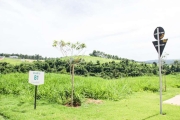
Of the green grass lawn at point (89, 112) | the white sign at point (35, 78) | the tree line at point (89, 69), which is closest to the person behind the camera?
the green grass lawn at point (89, 112)

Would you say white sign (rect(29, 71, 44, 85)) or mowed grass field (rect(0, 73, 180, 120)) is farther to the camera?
white sign (rect(29, 71, 44, 85))

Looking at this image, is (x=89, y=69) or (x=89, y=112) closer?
(x=89, y=112)

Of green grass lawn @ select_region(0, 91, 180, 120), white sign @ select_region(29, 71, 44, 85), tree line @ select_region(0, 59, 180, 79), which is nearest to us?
green grass lawn @ select_region(0, 91, 180, 120)

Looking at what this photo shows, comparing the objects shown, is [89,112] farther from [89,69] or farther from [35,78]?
[89,69]

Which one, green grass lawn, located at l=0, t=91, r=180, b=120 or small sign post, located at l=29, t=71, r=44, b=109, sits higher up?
small sign post, located at l=29, t=71, r=44, b=109

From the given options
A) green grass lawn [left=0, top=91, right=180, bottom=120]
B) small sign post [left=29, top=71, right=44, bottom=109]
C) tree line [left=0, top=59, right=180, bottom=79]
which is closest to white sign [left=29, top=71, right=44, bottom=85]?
small sign post [left=29, top=71, right=44, bottom=109]

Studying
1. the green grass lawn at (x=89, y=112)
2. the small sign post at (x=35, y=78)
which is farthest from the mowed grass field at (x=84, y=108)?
the small sign post at (x=35, y=78)

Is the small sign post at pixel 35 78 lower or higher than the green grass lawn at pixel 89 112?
higher

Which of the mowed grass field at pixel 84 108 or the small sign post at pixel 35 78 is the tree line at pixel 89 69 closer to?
the mowed grass field at pixel 84 108

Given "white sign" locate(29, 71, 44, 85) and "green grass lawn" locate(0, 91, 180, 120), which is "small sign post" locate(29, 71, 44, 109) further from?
"green grass lawn" locate(0, 91, 180, 120)

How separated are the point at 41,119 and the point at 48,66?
23336 mm

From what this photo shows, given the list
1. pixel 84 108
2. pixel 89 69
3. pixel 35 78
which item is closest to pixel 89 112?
pixel 84 108

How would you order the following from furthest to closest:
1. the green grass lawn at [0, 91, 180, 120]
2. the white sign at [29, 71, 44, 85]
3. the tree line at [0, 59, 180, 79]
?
1. the tree line at [0, 59, 180, 79]
2. the white sign at [29, 71, 44, 85]
3. the green grass lawn at [0, 91, 180, 120]

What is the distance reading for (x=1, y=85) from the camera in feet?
37.1
